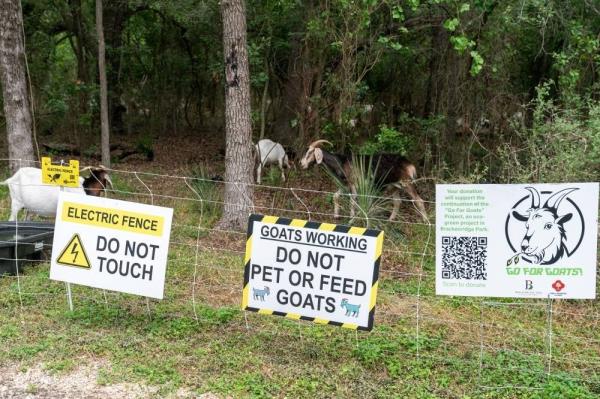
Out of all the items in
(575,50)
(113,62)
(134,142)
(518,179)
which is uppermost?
(113,62)

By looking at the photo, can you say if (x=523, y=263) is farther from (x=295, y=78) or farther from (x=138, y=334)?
(x=295, y=78)

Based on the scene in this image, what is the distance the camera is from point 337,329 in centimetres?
540

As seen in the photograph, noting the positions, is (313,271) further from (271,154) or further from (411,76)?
(411,76)

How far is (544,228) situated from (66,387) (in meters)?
3.78

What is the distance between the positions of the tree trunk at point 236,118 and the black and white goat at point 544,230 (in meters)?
4.25

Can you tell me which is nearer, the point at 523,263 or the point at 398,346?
the point at 523,263

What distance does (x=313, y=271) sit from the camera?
471 cm

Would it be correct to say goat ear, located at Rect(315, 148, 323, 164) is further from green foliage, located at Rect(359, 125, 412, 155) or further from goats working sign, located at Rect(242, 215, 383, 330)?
goats working sign, located at Rect(242, 215, 383, 330)

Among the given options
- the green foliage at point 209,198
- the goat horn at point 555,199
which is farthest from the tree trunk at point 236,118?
the goat horn at point 555,199

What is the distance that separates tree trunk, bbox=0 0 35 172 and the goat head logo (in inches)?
312

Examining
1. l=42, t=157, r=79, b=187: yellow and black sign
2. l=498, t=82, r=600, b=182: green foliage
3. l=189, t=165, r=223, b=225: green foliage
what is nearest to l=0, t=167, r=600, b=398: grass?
l=42, t=157, r=79, b=187: yellow and black sign

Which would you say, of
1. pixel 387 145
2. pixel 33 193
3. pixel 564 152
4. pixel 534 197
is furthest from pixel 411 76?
pixel 534 197

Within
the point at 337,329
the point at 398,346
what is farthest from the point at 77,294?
the point at 398,346

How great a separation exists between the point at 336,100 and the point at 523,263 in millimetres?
6340
